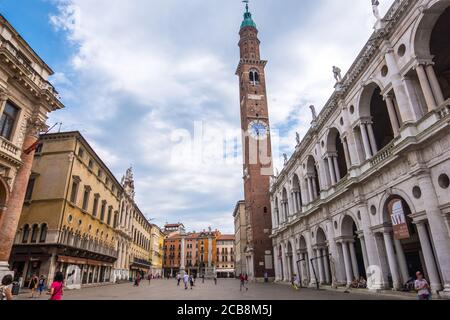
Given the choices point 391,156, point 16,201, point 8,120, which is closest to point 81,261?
point 16,201

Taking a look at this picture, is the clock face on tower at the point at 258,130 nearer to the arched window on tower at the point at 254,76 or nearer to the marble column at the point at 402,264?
the arched window on tower at the point at 254,76

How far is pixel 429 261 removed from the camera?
531 inches

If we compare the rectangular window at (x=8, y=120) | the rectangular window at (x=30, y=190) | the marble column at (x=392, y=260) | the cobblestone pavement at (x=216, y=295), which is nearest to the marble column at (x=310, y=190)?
the cobblestone pavement at (x=216, y=295)

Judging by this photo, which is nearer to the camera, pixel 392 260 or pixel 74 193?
pixel 392 260

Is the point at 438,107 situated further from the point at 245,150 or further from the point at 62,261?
the point at 245,150

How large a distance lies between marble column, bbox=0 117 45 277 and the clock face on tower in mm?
39316

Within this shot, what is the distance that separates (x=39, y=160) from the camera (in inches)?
1113

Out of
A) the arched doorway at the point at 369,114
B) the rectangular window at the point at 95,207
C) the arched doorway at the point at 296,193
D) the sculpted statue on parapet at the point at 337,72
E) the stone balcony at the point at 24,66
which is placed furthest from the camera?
the rectangular window at the point at 95,207

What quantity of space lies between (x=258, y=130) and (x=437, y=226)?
1675 inches

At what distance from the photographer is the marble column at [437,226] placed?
12414 mm

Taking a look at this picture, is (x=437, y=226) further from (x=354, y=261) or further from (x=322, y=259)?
(x=322, y=259)

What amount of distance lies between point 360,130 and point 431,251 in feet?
30.3

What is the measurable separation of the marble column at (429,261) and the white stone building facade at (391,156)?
0.04 metres
